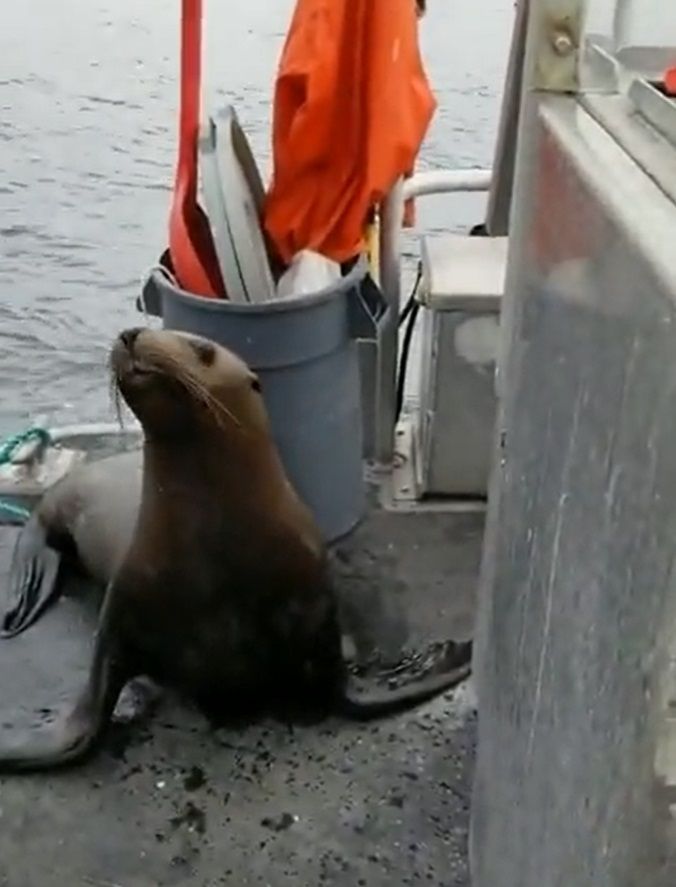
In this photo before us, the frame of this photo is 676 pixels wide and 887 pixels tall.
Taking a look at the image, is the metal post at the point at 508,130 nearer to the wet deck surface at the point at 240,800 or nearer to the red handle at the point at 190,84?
the red handle at the point at 190,84

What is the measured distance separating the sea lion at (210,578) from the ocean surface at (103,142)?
5.43 feet

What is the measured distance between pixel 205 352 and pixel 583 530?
1.09m

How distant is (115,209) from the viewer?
536cm

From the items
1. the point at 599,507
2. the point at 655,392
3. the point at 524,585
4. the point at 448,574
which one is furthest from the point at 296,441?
the point at 655,392

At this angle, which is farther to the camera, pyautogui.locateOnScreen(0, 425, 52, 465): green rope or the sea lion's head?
pyautogui.locateOnScreen(0, 425, 52, 465): green rope

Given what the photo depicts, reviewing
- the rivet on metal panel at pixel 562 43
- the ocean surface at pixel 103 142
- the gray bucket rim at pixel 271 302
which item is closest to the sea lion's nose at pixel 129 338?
the gray bucket rim at pixel 271 302

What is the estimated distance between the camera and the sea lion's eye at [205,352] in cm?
212

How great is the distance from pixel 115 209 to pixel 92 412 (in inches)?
65.2

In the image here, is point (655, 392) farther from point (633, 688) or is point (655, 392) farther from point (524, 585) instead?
point (524, 585)

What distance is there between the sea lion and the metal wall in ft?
1.97

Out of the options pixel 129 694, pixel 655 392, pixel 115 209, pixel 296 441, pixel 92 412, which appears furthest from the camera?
pixel 115 209

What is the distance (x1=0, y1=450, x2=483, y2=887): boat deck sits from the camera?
1984 millimetres

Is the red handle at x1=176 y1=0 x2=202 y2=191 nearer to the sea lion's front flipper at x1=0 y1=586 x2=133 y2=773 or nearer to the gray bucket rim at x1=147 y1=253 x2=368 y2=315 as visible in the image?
the gray bucket rim at x1=147 y1=253 x2=368 y2=315

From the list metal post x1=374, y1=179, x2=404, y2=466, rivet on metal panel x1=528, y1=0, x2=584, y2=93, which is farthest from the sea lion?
rivet on metal panel x1=528, y1=0, x2=584, y2=93
